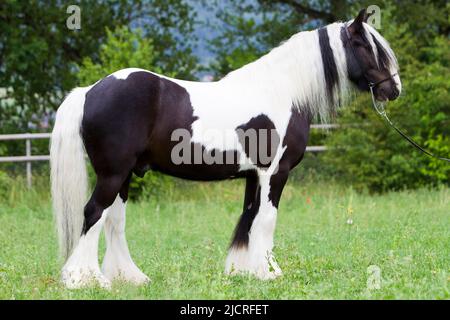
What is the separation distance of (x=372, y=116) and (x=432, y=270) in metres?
6.76

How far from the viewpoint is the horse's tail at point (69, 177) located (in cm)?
595

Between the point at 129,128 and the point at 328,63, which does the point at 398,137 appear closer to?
the point at 328,63

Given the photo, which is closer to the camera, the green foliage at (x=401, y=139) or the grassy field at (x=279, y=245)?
the grassy field at (x=279, y=245)

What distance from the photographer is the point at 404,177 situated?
1310cm

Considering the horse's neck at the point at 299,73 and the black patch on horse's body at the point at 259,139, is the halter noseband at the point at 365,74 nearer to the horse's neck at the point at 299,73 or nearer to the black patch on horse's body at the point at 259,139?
the horse's neck at the point at 299,73

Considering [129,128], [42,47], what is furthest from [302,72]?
[42,47]

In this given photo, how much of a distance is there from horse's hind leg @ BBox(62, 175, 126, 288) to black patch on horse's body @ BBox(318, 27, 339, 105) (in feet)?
6.04

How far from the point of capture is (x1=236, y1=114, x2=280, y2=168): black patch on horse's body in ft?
20.3

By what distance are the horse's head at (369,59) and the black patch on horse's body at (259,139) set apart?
869 mm

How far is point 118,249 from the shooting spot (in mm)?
6297

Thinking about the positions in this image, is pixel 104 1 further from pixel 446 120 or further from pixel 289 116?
pixel 289 116

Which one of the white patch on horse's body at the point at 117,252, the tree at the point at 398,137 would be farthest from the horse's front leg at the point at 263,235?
the tree at the point at 398,137

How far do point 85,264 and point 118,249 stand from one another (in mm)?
452

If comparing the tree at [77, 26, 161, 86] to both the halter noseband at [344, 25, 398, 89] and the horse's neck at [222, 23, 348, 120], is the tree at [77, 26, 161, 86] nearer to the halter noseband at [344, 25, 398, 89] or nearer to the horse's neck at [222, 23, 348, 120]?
→ the horse's neck at [222, 23, 348, 120]
